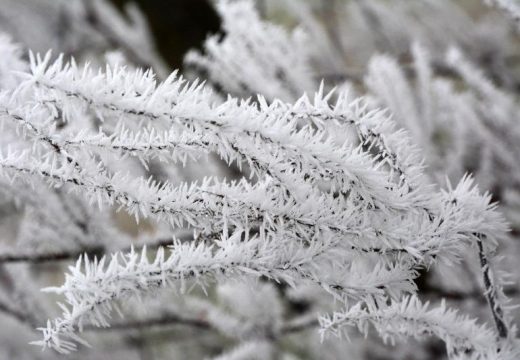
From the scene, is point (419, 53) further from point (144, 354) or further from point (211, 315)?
point (144, 354)

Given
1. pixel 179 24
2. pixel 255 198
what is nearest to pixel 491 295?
pixel 255 198

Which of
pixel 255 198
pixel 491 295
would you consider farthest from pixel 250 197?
pixel 491 295

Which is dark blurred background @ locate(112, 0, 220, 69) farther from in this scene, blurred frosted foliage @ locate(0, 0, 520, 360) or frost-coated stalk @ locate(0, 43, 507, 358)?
frost-coated stalk @ locate(0, 43, 507, 358)

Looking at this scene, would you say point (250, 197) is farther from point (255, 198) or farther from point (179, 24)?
point (179, 24)

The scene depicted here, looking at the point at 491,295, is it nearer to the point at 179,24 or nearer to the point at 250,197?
the point at 250,197

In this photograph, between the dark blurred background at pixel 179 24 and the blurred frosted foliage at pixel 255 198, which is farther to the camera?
the dark blurred background at pixel 179 24

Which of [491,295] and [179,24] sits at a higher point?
[179,24]

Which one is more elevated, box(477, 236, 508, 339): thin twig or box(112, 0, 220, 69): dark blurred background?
box(112, 0, 220, 69): dark blurred background

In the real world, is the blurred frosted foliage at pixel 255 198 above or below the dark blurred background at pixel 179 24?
below

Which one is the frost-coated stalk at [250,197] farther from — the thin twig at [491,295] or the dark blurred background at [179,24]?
the dark blurred background at [179,24]

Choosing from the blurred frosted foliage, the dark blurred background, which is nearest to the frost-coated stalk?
the blurred frosted foliage

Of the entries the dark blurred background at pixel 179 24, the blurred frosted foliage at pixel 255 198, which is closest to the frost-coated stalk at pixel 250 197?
the blurred frosted foliage at pixel 255 198

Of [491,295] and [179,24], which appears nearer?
[491,295]
